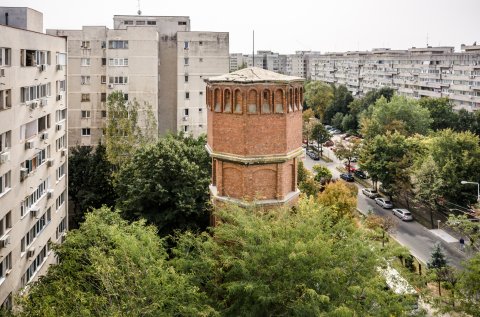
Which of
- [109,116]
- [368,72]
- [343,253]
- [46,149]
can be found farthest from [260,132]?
[368,72]

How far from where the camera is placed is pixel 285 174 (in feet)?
70.3

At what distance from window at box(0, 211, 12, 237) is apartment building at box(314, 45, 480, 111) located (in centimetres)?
6931

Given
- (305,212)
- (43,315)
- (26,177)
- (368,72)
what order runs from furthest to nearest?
1. (368,72)
2. (26,177)
3. (305,212)
4. (43,315)

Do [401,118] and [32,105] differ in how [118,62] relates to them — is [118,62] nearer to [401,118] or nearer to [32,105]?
[32,105]

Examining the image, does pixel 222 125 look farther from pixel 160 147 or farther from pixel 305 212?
pixel 160 147

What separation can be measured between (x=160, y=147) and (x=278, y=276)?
A: 1500 cm

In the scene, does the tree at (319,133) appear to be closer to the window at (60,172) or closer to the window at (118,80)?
the window at (118,80)

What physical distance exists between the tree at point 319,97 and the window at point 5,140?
92.8 metres

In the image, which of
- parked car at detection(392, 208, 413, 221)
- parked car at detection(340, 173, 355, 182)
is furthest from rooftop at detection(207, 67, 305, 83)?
parked car at detection(340, 173, 355, 182)

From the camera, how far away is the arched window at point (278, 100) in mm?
20422

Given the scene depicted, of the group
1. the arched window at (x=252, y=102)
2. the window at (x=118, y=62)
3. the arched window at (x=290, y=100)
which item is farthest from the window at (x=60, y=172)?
the arched window at (x=290, y=100)

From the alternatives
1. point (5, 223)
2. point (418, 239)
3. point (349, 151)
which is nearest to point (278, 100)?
point (5, 223)

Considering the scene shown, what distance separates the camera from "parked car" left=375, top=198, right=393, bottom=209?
50.5 meters

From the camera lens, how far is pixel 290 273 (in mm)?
15430
